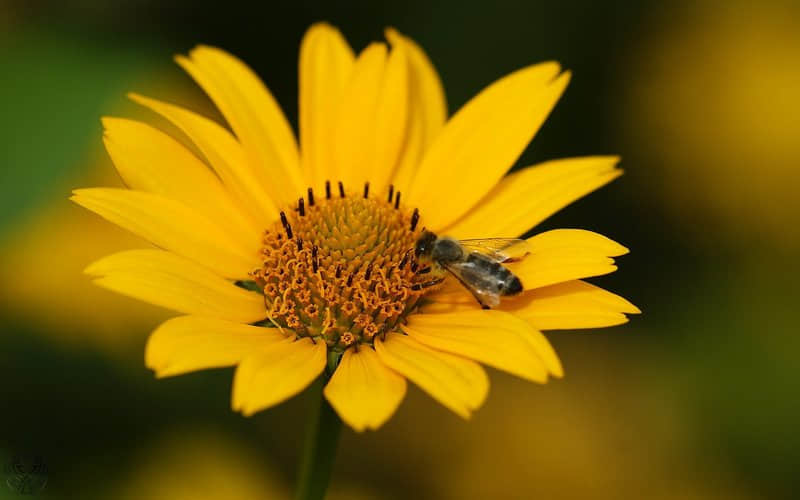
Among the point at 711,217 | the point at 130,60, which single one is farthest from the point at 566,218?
the point at 130,60

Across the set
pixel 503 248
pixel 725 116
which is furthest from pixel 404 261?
pixel 725 116

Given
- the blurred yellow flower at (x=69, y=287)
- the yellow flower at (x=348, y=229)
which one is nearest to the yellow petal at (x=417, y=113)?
the yellow flower at (x=348, y=229)

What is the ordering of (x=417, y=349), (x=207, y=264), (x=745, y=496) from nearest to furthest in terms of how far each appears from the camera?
(x=417, y=349)
(x=207, y=264)
(x=745, y=496)

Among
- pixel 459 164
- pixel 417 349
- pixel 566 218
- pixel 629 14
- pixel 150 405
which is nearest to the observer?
pixel 417 349

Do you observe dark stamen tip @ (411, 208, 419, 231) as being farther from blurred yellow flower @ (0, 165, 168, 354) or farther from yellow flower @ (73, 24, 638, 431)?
blurred yellow flower @ (0, 165, 168, 354)

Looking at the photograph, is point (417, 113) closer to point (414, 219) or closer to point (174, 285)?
point (414, 219)

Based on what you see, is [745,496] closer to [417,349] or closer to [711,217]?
[711,217]

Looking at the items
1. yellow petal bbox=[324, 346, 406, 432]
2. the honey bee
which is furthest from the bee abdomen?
yellow petal bbox=[324, 346, 406, 432]
